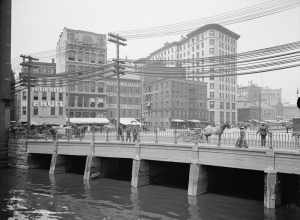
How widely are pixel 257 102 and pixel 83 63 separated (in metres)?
108

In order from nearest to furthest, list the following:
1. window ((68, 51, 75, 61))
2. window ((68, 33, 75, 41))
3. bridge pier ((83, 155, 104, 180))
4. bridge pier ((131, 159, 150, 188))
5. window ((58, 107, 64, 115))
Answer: bridge pier ((131, 159, 150, 188))
bridge pier ((83, 155, 104, 180))
window ((58, 107, 64, 115))
window ((68, 51, 75, 61))
window ((68, 33, 75, 41))

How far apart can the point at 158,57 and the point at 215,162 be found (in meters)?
116

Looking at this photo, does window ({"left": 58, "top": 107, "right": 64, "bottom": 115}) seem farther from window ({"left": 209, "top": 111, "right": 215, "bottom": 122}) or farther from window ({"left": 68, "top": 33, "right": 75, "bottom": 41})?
window ({"left": 209, "top": 111, "right": 215, "bottom": 122})

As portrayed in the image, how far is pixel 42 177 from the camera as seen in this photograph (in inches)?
1141

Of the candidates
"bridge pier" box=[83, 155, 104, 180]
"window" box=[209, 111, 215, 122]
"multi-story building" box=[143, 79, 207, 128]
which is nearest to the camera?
"bridge pier" box=[83, 155, 104, 180]

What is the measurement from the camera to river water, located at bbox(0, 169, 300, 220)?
16875mm

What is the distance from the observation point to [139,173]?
2339 centimetres

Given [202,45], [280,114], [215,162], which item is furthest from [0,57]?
[280,114]

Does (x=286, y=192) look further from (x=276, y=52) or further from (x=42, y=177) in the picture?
(x=42, y=177)

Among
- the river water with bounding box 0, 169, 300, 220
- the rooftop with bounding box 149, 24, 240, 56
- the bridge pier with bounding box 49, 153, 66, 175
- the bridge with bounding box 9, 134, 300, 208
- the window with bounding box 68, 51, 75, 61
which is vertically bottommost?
the river water with bounding box 0, 169, 300, 220

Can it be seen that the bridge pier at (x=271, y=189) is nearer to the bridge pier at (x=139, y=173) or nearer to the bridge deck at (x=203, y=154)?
the bridge deck at (x=203, y=154)

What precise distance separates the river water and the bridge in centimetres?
117

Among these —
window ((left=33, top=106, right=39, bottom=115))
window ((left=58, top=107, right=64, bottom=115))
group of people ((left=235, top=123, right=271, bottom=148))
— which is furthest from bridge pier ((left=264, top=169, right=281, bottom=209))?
window ((left=33, top=106, right=39, bottom=115))

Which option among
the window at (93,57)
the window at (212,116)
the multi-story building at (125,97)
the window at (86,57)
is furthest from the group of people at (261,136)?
the window at (212,116)
